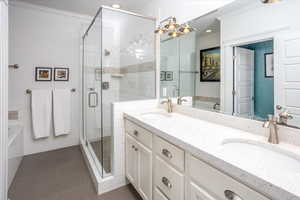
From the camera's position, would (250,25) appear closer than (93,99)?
Yes

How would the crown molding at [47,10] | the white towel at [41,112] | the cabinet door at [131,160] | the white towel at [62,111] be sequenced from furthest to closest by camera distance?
the white towel at [62,111], the white towel at [41,112], the crown molding at [47,10], the cabinet door at [131,160]

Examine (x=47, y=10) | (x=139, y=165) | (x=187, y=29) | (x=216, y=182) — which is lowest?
(x=139, y=165)

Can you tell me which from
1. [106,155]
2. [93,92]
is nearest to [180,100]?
[106,155]

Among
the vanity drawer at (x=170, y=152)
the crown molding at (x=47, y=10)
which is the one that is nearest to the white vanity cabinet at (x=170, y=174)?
the vanity drawer at (x=170, y=152)

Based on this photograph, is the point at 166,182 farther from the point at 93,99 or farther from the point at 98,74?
the point at 93,99

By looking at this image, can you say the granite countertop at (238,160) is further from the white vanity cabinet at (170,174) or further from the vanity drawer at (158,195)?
the vanity drawer at (158,195)

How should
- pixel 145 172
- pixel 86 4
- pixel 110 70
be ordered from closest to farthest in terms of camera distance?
1. pixel 145 172
2. pixel 110 70
3. pixel 86 4

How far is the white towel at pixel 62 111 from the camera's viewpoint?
2.79 meters

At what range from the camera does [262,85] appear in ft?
3.80

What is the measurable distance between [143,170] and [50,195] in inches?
43.4

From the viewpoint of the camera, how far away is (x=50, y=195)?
1713mm

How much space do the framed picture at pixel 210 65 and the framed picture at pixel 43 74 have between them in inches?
99.8

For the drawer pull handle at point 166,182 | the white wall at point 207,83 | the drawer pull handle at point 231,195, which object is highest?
the white wall at point 207,83

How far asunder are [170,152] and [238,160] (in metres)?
0.47
